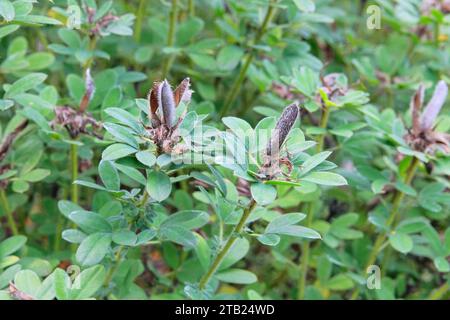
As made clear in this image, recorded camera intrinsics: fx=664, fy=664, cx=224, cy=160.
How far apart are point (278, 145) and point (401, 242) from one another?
1.71ft

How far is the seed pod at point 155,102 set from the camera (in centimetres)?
97

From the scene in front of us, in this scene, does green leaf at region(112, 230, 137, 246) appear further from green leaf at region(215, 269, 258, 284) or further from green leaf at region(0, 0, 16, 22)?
green leaf at region(0, 0, 16, 22)

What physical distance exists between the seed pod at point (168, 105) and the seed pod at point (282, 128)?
15cm

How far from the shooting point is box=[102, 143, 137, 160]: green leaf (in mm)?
946

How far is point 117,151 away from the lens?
0.96 m

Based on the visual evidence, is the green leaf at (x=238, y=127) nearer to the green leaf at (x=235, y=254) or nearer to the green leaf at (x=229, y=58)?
the green leaf at (x=235, y=254)

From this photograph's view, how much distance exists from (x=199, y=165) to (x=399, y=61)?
999 millimetres

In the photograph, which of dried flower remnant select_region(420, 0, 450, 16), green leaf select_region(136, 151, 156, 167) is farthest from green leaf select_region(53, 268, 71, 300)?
dried flower remnant select_region(420, 0, 450, 16)

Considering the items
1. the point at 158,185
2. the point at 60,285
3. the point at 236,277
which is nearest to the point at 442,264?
the point at 236,277

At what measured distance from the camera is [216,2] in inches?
67.3

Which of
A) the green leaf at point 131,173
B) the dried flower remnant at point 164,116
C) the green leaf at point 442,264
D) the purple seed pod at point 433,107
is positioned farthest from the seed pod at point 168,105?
the green leaf at point 442,264

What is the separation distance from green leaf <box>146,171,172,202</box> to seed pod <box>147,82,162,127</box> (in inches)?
3.0

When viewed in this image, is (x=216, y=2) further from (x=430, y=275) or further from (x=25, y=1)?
(x=430, y=275)
